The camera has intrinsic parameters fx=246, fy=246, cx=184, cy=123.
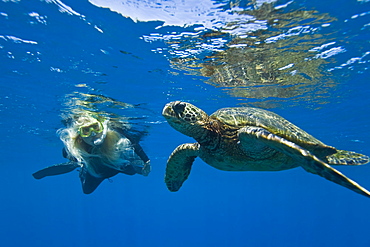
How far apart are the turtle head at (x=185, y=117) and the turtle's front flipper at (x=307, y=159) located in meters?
0.77

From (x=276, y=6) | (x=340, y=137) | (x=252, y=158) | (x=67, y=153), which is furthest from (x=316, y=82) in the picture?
(x=340, y=137)

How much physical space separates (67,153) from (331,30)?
9590 millimetres

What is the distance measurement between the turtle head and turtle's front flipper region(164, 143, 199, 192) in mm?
786

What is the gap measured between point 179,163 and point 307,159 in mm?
3077

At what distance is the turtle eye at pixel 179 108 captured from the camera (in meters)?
4.06

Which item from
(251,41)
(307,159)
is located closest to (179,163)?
(307,159)

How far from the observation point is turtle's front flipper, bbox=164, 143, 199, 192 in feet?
17.3

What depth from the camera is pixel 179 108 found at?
13.4 ft

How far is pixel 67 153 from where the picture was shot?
8992 millimetres

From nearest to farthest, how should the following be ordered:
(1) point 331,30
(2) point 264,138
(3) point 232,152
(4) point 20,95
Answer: (2) point 264,138, (3) point 232,152, (1) point 331,30, (4) point 20,95

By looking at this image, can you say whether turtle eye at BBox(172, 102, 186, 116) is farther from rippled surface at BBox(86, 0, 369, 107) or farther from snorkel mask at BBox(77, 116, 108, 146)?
snorkel mask at BBox(77, 116, 108, 146)

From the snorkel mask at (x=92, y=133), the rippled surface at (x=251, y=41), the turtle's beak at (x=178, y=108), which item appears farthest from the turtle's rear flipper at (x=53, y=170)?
the turtle's beak at (x=178, y=108)

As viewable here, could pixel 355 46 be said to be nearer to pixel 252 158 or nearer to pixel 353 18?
pixel 353 18

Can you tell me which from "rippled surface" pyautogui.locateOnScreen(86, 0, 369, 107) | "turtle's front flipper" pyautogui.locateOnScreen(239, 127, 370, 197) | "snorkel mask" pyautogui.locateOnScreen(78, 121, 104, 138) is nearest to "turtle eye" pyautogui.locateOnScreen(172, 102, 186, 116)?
"turtle's front flipper" pyautogui.locateOnScreen(239, 127, 370, 197)
